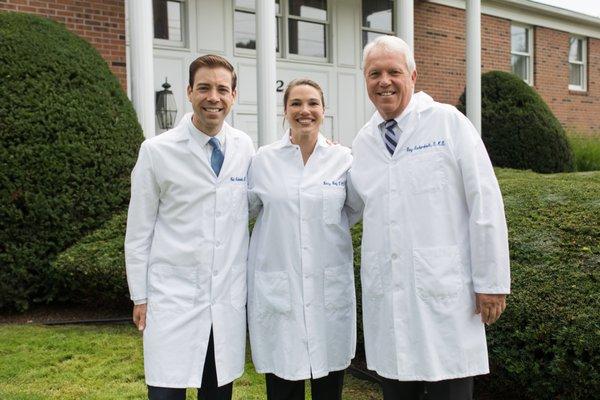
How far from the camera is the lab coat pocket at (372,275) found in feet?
9.16

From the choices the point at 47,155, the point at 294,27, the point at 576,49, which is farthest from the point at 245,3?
the point at 576,49

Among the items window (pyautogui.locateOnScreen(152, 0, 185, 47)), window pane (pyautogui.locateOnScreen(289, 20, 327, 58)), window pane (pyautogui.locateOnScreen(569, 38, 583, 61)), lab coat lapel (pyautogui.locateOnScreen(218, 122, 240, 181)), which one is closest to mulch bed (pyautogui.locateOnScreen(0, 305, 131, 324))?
lab coat lapel (pyautogui.locateOnScreen(218, 122, 240, 181))

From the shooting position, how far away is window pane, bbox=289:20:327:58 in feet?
40.6

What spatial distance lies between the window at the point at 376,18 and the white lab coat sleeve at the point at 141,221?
36.0ft

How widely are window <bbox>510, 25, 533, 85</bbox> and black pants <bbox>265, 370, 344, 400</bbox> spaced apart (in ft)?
46.3

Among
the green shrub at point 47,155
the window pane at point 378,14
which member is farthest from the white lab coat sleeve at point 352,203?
the window pane at point 378,14

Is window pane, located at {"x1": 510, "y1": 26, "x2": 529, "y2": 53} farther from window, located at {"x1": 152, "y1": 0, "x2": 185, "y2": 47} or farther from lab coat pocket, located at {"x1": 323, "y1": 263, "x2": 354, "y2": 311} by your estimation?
lab coat pocket, located at {"x1": 323, "y1": 263, "x2": 354, "y2": 311}

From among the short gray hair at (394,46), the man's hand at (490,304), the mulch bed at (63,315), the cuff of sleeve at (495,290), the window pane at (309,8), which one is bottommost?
the mulch bed at (63,315)

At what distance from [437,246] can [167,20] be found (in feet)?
29.9

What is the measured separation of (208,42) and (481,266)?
30.3 feet

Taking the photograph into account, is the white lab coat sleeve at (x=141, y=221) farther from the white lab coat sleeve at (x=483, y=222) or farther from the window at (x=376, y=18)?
the window at (x=376, y=18)

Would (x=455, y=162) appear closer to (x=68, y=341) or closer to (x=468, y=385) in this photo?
(x=468, y=385)

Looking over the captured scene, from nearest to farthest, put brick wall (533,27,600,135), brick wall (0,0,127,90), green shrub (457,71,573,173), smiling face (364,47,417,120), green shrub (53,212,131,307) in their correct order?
A: 1. smiling face (364,47,417,120)
2. green shrub (53,212,131,307)
3. brick wall (0,0,127,90)
4. green shrub (457,71,573,173)
5. brick wall (533,27,600,135)

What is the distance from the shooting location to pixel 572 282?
3631 mm
